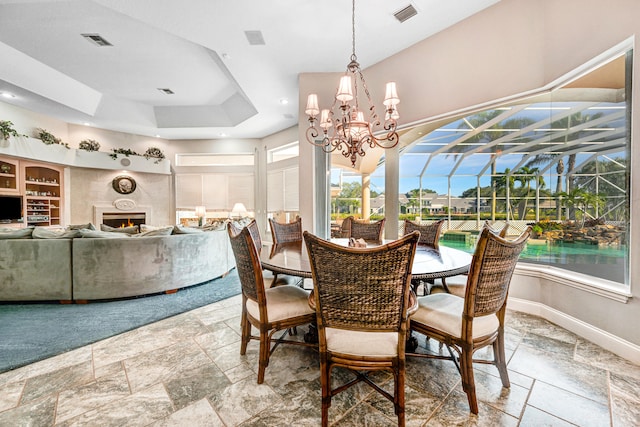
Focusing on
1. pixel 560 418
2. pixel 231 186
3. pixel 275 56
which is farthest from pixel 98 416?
pixel 231 186

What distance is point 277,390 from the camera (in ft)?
5.40

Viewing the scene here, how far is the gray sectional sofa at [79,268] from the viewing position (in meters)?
3.06

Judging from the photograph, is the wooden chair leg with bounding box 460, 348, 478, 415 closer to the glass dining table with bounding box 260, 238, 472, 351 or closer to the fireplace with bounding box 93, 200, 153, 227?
the glass dining table with bounding box 260, 238, 472, 351

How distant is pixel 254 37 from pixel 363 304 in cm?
345

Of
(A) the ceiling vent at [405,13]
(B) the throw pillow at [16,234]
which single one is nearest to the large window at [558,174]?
(A) the ceiling vent at [405,13]

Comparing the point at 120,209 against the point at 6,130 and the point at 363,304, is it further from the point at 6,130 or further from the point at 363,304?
the point at 363,304

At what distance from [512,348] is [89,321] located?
3.95 m

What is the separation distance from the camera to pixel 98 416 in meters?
1.44

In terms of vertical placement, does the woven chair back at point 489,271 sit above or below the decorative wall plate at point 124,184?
below

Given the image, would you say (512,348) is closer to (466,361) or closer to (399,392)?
(466,361)

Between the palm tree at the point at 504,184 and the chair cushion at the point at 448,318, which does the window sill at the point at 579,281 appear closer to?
the palm tree at the point at 504,184

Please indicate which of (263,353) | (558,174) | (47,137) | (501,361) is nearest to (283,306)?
(263,353)

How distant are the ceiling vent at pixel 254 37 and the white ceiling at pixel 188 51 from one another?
0.20 ft

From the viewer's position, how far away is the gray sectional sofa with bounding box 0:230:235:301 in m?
3.06
